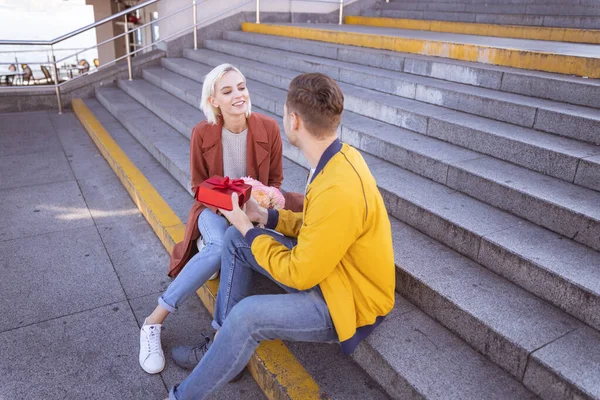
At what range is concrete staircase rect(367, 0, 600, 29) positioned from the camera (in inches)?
259

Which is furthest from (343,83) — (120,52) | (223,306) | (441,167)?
(120,52)

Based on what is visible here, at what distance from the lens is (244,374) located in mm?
2537

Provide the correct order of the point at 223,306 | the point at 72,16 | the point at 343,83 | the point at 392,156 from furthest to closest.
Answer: the point at 72,16 < the point at 343,83 < the point at 392,156 < the point at 223,306

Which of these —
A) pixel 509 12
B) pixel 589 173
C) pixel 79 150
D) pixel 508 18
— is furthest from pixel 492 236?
pixel 509 12

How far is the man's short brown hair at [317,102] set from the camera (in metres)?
1.85

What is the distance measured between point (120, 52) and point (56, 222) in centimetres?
1656

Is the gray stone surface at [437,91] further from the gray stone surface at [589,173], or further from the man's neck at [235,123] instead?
the man's neck at [235,123]

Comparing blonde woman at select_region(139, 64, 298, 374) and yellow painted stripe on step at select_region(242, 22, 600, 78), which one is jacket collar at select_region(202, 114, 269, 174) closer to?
blonde woman at select_region(139, 64, 298, 374)

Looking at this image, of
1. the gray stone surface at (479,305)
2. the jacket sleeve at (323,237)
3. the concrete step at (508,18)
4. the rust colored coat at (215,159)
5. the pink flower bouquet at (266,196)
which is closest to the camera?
the jacket sleeve at (323,237)

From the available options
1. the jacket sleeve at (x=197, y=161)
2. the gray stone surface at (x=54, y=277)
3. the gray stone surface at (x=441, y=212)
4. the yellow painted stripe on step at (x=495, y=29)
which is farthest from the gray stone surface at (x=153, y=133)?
the yellow painted stripe on step at (x=495, y=29)

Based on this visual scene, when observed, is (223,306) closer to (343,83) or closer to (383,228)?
(383,228)

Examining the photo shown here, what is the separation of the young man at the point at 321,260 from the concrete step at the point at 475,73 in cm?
249

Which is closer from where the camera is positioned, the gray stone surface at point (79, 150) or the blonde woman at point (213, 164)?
the blonde woman at point (213, 164)

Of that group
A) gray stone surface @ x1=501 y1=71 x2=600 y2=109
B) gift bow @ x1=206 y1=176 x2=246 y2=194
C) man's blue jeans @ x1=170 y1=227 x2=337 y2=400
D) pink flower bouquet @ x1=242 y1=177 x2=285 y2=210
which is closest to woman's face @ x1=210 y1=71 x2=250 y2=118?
pink flower bouquet @ x1=242 y1=177 x2=285 y2=210
